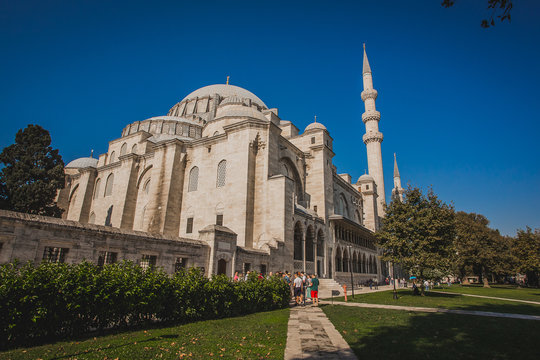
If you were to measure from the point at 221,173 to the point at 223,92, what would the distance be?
2518 centimetres

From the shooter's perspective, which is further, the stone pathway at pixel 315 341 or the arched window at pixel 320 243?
the arched window at pixel 320 243

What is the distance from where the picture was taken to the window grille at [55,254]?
990 centimetres

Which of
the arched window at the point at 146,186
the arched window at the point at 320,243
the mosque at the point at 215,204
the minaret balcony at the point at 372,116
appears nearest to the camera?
the mosque at the point at 215,204

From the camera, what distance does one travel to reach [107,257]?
11.4 m

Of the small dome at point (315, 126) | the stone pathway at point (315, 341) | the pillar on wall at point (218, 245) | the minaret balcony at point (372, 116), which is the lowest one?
the stone pathway at point (315, 341)

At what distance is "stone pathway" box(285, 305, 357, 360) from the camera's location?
18.9ft

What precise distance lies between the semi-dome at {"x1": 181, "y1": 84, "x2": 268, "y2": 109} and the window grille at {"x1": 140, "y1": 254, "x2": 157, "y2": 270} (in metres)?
36.6

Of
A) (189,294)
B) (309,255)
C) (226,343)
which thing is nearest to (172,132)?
(309,255)

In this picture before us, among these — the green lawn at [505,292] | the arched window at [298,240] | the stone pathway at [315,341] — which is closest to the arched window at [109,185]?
the arched window at [298,240]

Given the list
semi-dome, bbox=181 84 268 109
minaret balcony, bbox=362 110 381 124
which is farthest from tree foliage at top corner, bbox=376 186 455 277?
semi-dome, bbox=181 84 268 109

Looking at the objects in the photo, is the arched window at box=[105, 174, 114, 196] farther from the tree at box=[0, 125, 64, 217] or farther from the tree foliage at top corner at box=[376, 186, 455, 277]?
the tree foliage at top corner at box=[376, 186, 455, 277]

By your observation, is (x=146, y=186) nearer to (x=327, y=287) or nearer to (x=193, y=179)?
(x=193, y=179)

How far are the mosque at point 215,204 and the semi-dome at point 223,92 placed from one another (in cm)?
630

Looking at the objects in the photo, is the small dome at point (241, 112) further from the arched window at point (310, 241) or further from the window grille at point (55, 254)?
the window grille at point (55, 254)
